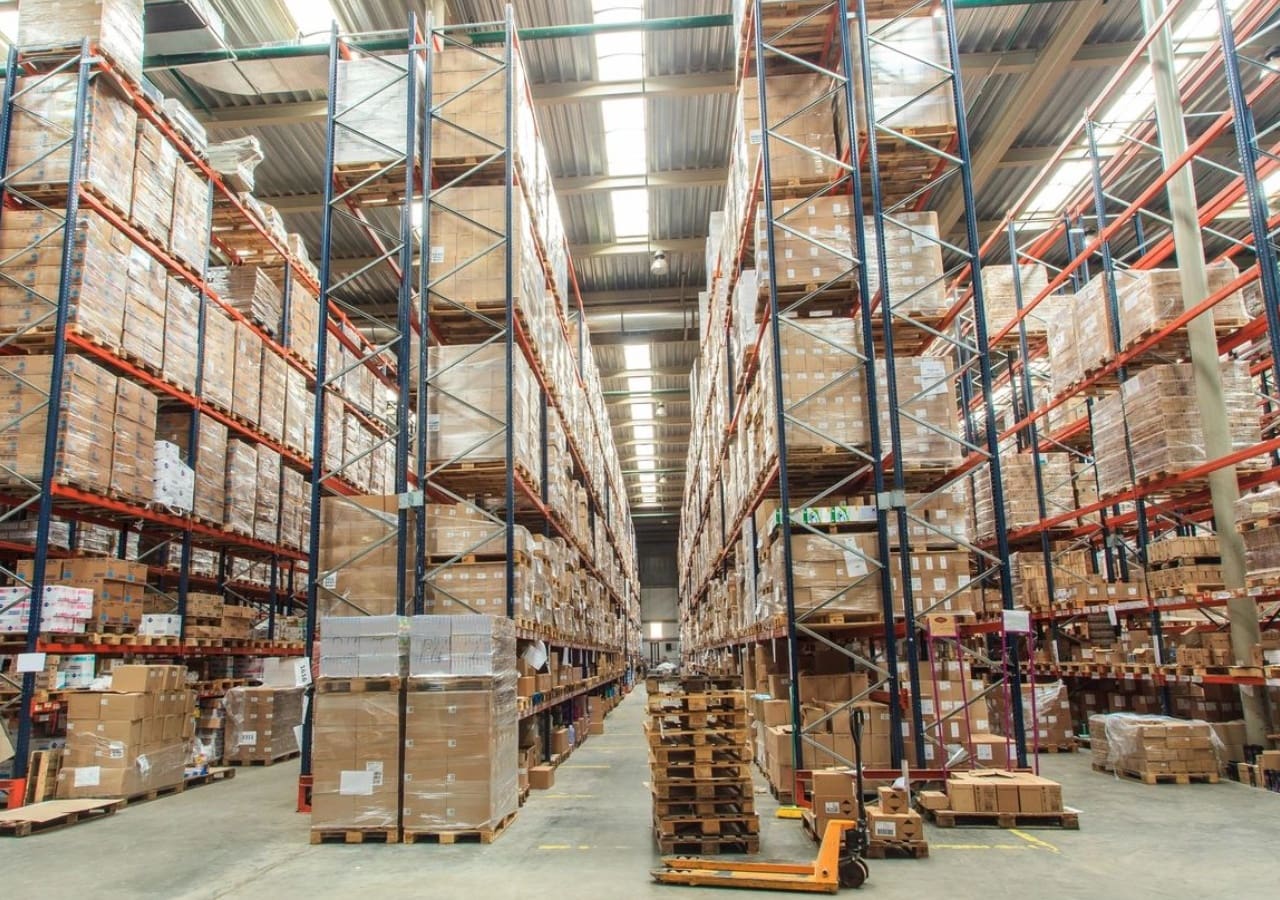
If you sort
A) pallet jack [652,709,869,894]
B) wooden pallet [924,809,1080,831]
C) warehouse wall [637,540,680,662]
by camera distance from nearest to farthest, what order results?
pallet jack [652,709,869,894], wooden pallet [924,809,1080,831], warehouse wall [637,540,680,662]

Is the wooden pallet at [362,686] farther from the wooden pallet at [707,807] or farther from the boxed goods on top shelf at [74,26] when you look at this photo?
the boxed goods on top shelf at [74,26]

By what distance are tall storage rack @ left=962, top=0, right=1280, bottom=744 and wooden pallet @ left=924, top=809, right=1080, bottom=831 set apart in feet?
9.74

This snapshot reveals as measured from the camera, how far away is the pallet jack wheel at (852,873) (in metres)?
4.73

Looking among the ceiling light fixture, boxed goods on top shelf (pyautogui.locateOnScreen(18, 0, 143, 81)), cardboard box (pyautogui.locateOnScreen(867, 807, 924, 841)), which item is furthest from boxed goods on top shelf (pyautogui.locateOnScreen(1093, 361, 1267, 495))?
boxed goods on top shelf (pyautogui.locateOnScreen(18, 0, 143, 81))

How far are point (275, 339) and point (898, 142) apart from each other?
914 cm

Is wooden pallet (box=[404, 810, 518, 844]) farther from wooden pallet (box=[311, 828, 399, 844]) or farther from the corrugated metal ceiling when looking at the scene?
the corrugated metal ceiling

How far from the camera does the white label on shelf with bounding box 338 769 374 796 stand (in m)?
6.10

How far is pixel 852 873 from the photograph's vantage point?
4.73 metres

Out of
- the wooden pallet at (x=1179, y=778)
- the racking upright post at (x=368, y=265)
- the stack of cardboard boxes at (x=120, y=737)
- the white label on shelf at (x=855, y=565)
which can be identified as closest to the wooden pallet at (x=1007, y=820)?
the white label on shelf at (x=855, y=565)

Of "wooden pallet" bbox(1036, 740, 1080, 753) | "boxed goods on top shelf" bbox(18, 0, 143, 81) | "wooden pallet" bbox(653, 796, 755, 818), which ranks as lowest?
"wooden pallet" bbox(1036, 740, 1080, 753)

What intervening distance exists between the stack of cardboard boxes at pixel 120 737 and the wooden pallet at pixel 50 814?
0.88ft

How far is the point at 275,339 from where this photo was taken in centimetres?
1277

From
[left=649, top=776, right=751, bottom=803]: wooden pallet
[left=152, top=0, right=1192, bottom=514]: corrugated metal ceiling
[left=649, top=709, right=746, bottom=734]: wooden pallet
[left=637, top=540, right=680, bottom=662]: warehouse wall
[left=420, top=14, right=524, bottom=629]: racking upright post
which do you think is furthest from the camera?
[left=637, top=540, right=680, bottom=662]: warehouse wall

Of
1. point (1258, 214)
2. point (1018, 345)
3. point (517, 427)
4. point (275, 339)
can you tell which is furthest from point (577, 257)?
point (1258, 214)
